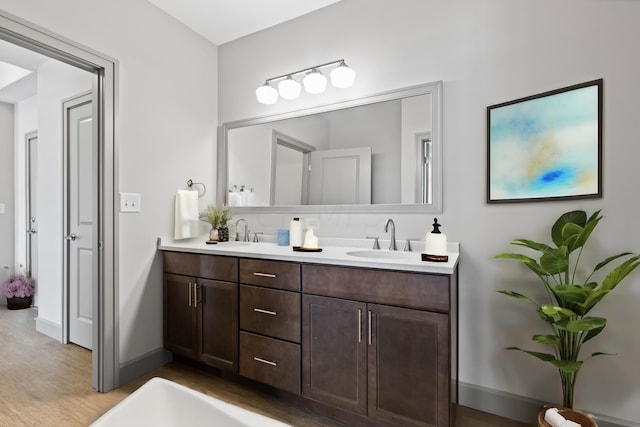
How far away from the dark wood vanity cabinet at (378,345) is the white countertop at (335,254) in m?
0.04

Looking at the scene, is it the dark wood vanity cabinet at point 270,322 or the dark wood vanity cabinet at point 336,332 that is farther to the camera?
the dark wood vanity cabinet at point 270,322

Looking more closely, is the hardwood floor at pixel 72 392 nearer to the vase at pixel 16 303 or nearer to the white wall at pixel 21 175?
the vase at pixel 16 303

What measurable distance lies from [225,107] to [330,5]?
3.83 ft

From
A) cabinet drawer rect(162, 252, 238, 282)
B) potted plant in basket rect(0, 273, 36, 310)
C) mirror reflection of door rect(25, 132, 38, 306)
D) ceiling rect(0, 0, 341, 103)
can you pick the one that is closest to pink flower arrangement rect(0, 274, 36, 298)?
potted plant in basket rect(0, 273, 36, 310)

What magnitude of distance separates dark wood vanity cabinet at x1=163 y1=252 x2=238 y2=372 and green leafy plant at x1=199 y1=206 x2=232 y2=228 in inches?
15.0

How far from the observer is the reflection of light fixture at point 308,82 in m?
2.16

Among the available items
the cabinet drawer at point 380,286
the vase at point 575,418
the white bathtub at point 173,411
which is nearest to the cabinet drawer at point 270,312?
the cabinet drawer at point 380,286

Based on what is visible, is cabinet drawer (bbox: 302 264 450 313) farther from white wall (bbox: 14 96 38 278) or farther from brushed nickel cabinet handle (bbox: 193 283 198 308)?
white wall (bbox: 14 96 38 278)

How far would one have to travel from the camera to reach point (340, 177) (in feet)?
7.48

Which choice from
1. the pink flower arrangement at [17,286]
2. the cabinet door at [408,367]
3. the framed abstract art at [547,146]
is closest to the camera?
the cabinet door at [408,367]

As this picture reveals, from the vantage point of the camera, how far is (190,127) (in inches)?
102

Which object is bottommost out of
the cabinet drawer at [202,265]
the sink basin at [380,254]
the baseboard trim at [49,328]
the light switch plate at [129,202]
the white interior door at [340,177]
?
the baseboard trim at [49,328]

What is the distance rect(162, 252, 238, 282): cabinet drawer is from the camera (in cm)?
201

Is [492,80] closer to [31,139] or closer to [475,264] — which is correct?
[475,264]
